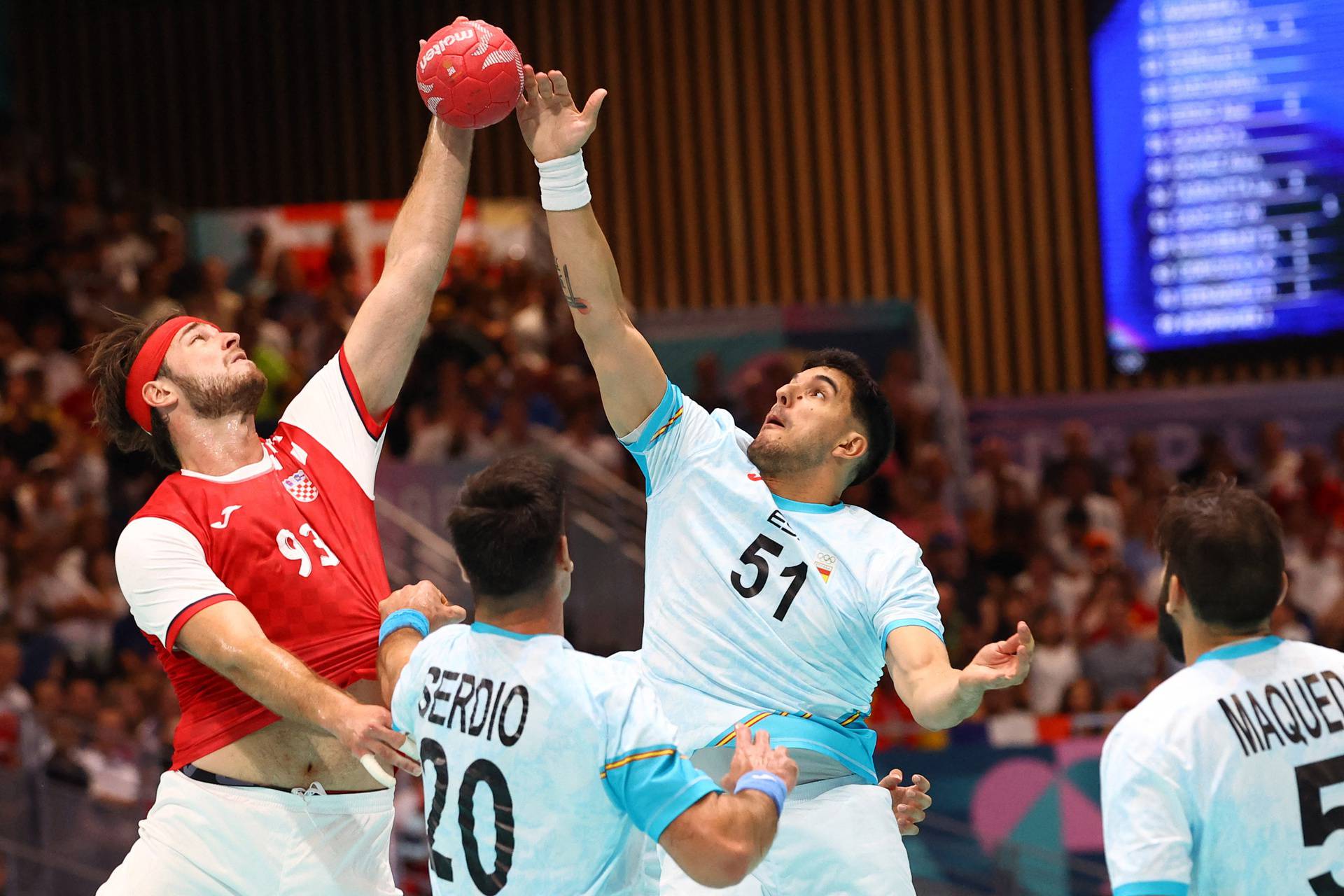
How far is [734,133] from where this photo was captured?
1650cm

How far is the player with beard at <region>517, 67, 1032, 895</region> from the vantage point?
4.03m

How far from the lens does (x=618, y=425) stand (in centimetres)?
443

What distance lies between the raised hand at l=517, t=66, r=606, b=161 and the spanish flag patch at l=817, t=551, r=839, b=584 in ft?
4.50

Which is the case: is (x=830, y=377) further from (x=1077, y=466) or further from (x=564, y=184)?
(x=1077, y=466)

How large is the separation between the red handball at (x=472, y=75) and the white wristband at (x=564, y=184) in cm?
30

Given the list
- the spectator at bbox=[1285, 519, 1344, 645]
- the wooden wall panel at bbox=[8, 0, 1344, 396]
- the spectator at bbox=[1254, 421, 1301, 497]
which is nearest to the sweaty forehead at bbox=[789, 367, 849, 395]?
the spectator at bbox=[1285, 519, 1344, 645]

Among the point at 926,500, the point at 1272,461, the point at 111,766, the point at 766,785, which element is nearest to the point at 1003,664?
the point at 766,785

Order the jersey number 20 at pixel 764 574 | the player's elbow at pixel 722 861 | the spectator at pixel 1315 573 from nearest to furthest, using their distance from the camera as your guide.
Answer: the player's elbow at pixel 722 861
the jersey number 20 at pixel 764 574
the spectator at pixel 1315 573

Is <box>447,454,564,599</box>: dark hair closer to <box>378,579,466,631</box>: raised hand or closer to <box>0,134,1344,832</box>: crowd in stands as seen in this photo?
<box>378,579,466,631</box>: raised hand

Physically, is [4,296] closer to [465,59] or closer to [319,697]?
[465,59]

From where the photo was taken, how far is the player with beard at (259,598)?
3.86m

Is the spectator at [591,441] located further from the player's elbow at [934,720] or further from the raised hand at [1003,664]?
the raised hand at [1003,664]

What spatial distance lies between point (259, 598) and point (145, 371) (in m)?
0.79

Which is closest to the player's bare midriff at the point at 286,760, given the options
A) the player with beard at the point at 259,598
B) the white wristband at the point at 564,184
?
the player with beard at the point at 259,598
